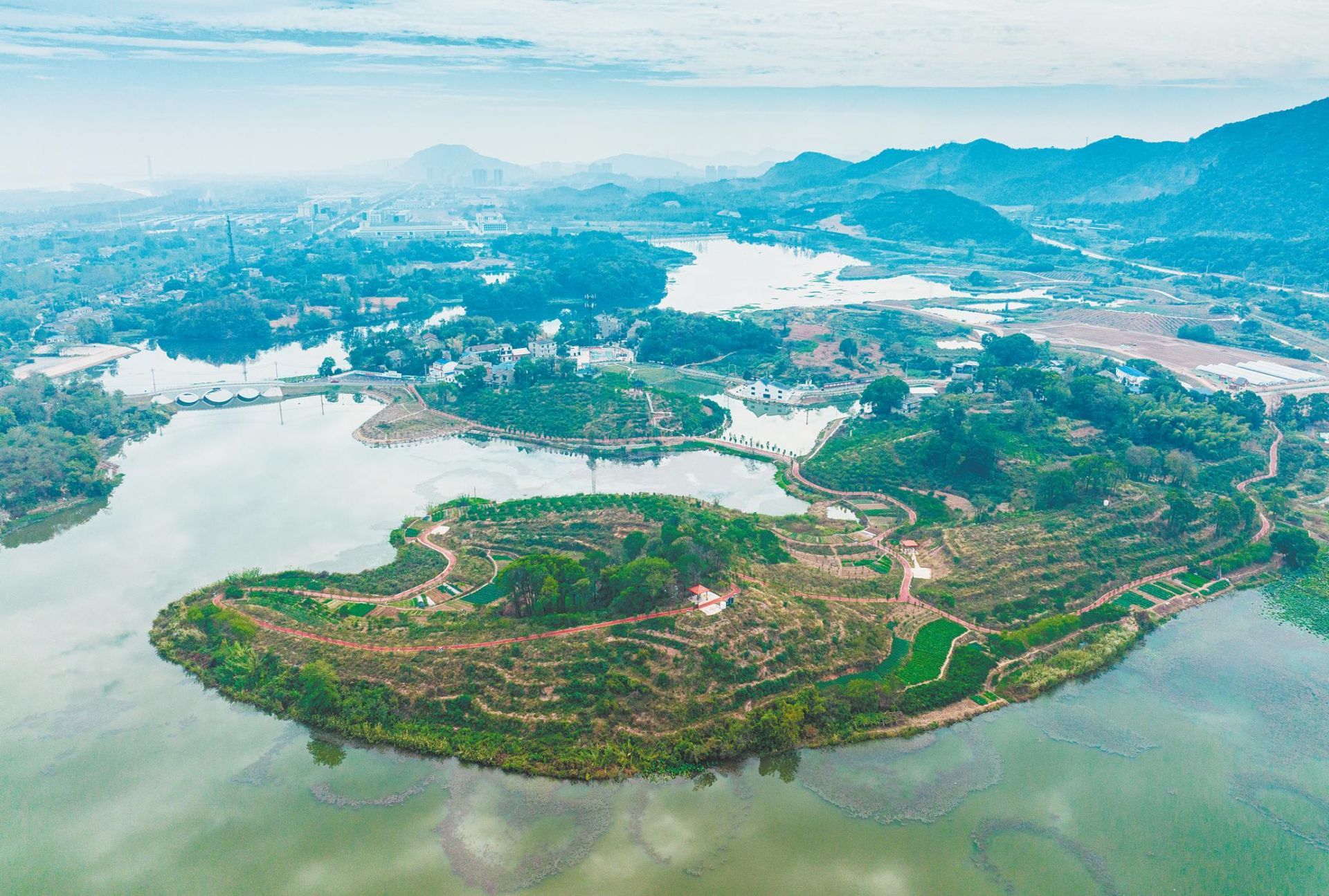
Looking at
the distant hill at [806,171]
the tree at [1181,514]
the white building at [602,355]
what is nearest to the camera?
the tree at [1181,514]

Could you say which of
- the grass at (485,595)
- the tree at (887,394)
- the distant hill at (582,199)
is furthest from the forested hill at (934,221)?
the grass at (485,595)

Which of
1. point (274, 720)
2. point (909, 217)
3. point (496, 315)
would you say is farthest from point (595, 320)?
point (909, 217)

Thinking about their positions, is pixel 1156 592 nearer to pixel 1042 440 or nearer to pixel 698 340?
pixel 1042 440

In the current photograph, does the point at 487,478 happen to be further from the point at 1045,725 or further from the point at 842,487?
the point at 1045,725

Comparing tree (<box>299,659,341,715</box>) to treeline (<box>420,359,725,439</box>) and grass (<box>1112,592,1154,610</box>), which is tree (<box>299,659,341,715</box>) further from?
grass (<box>1112,592,1154,610</box>)

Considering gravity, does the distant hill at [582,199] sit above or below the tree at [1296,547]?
below

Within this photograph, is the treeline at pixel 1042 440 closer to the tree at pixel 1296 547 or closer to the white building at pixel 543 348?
the tree at pixel 1296 547

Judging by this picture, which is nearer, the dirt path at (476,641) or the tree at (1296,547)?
the dirt path at (476,641)
